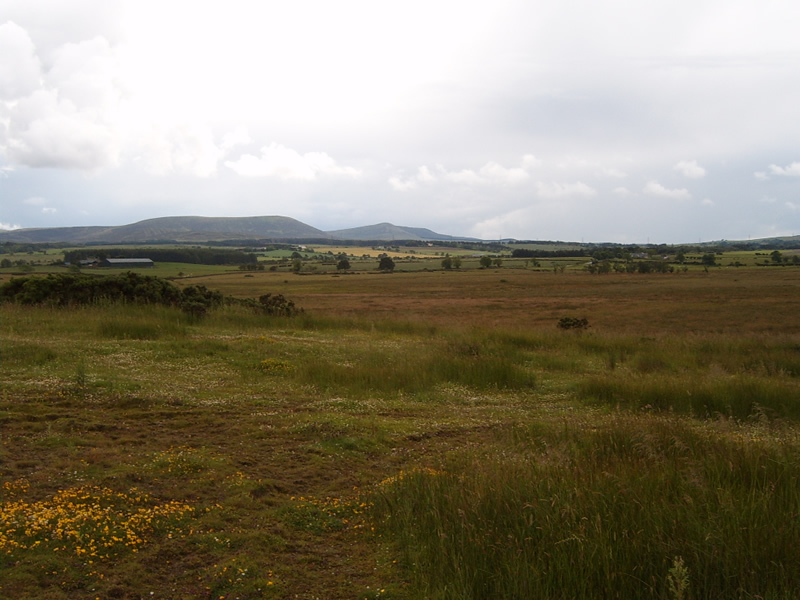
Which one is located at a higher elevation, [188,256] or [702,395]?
[188,256]

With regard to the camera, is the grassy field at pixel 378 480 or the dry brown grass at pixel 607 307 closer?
the grassy field at pixel 378 480

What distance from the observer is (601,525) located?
4.58 m

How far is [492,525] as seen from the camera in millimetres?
4797

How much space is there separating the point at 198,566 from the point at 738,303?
61339 mm

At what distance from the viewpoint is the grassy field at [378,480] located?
13.7 ft

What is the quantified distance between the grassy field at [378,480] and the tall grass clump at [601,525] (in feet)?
0.07

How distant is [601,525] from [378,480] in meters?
2.83

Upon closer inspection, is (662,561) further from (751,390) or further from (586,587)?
(751,390)

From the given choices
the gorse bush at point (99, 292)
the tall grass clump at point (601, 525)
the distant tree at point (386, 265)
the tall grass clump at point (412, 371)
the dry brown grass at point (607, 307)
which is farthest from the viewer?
the distant tree at point (386, 265)

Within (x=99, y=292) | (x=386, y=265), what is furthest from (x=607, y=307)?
(x=386, y=265)

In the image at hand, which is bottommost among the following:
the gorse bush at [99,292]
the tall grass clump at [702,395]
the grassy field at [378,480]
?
the tall grass clump at [702,395]

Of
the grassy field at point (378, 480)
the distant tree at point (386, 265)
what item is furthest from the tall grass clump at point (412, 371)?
the distant tree at point (386, 265)

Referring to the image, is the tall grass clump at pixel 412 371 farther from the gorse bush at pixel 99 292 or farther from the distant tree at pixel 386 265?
the distant tree at pixel 386 265

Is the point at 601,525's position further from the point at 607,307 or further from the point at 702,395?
the point at 607,307
